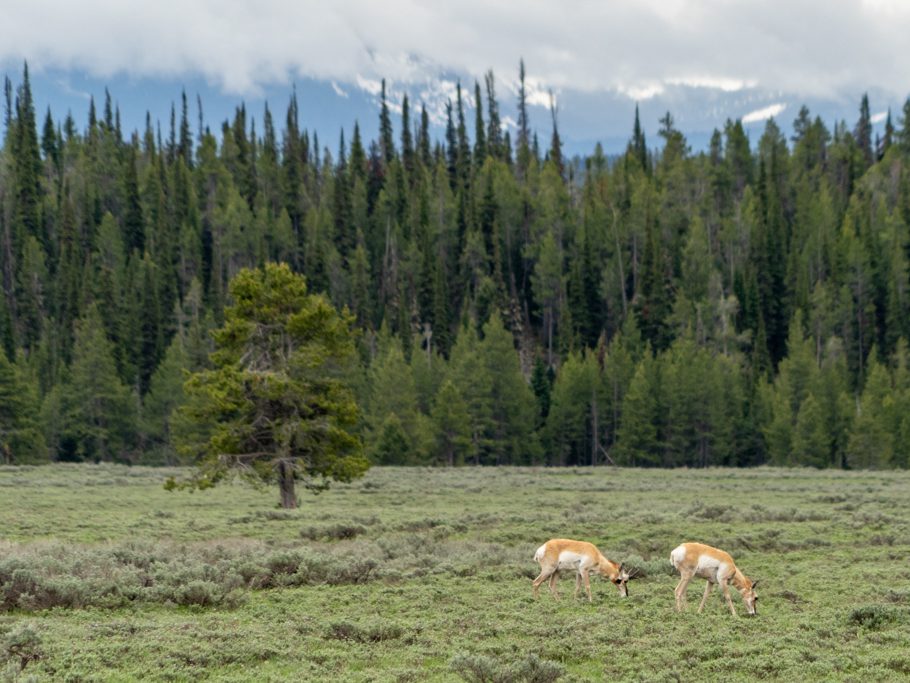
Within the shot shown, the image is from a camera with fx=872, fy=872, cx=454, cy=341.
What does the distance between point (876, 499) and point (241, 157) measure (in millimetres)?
125016

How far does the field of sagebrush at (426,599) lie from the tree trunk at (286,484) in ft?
8.50

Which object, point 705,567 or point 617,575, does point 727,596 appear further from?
point 617,575

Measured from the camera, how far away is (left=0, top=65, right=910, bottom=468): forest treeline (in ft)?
263

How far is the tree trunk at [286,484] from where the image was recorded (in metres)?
30.8

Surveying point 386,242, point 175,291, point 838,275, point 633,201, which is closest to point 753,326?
point 838,275

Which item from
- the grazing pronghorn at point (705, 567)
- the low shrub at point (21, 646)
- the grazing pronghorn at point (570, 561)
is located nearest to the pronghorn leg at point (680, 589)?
the grazing pronghorn at point (705, 567)

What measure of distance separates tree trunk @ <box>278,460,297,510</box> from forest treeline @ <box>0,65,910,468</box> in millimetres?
39317

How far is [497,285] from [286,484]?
88.1 m

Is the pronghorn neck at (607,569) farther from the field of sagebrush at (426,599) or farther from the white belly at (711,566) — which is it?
the white belly at (711,566)

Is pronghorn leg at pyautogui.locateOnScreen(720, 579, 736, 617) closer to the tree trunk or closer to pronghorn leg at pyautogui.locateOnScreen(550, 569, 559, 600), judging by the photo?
pronghorn leg at pyautogui.locateOnScreen(550, 569, 559, 600)

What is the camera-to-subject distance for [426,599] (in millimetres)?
15633

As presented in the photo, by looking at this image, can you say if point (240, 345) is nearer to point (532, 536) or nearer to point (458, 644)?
point (532, 536)

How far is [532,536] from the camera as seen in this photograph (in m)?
24.0

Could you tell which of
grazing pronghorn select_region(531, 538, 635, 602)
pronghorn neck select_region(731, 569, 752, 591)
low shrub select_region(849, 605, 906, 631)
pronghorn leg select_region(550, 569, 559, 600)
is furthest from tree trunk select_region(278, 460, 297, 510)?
low shrub select_region(849, 605, 906, 631)
